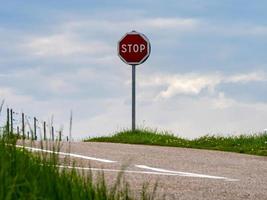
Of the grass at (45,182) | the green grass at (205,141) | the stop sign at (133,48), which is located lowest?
the grass at (45,182)

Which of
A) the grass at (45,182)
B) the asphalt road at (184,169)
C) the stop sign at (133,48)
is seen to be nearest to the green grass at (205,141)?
the asphalt road at (184,169)

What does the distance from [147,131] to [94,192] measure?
19.9 meters

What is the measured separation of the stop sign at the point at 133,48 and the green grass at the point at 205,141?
2.99m

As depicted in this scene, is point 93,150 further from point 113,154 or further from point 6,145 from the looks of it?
point 6,145

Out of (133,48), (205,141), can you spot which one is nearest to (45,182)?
(205,141)

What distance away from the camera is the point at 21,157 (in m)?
7.99

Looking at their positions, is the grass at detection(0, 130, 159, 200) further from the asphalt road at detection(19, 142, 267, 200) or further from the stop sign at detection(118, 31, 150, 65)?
the stop sign at detection(118, 31, 150, 65)

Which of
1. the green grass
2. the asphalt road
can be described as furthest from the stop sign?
the asphalt road

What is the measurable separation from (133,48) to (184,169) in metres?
13.3

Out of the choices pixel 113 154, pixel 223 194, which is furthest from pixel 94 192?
pixel 113 154

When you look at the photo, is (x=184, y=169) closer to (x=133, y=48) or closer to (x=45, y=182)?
(x=45, y=182)

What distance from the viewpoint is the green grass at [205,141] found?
863 inches

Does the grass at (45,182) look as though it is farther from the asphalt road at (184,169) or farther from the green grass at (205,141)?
the green grass at (205,141)

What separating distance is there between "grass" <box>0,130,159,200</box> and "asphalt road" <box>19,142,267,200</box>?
1.59 m
